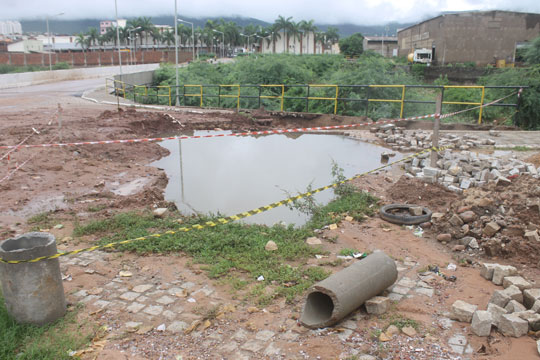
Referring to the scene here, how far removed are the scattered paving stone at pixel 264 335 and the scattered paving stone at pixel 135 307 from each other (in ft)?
4.37

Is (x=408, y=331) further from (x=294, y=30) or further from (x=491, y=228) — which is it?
(x=294, y=30)

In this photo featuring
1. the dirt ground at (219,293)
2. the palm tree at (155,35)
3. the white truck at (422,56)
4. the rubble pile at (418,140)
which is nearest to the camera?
the dirt ground at (219,293)

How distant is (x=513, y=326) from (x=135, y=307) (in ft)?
12.0

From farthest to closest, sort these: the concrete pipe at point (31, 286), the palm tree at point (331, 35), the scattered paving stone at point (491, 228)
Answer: the palm tree at point (331, 35), the scattered paving stone at point (491, 228), the concrete pipe at point (31, 286)

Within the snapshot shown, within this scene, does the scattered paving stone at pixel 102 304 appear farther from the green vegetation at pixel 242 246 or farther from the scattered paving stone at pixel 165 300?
the green vegetation at pixel 242 246

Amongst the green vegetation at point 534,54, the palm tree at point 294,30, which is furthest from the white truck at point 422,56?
the palm tree at point 294,30

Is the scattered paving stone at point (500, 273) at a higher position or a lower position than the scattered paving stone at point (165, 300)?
higher

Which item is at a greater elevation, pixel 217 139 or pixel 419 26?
pixel 419 26

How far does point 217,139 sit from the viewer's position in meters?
15.4

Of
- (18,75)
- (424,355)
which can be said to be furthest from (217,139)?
(18,75)

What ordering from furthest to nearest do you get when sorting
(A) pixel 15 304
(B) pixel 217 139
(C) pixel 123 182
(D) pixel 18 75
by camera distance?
1. (D) pixel 18 75
2. (B) pixel 217 139
3. (C) pixel 123 182
4. (A) pixel 15 304

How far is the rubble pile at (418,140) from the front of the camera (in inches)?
496

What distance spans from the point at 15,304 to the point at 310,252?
3467 millimetres

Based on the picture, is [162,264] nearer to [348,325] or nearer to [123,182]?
[348,325]
